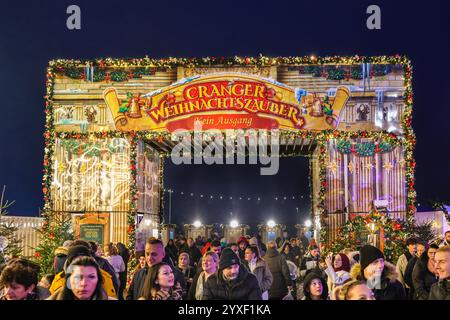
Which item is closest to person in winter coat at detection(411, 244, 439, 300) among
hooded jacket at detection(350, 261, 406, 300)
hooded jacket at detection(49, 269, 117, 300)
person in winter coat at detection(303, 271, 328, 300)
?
person in winter coat at detection(303, 271, 328, 300)

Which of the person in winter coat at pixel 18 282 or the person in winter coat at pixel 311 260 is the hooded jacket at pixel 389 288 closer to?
the person in winter coat at pixel 18 282

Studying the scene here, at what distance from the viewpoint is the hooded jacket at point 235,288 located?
5.98 m

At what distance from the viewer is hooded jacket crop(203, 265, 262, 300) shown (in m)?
5.98

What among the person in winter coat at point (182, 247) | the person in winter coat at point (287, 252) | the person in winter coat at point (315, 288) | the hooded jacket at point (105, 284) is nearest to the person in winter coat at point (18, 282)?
the hooded jacket at point (105, 284)

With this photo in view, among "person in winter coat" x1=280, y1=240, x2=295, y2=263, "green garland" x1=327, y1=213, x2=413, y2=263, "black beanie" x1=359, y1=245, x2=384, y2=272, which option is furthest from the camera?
"person in winter coat" x1=280, y1=240, x2=295, y2=263

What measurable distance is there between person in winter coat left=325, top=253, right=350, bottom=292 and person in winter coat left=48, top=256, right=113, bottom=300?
155 inches

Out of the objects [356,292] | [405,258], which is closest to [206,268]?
[356,292]

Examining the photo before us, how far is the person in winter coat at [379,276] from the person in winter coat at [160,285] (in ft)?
7.10

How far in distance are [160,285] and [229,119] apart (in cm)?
1120

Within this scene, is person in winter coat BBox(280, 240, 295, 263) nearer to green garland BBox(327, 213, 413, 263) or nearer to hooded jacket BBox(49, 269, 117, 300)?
green garland BBox(327, 213, 413, 263)

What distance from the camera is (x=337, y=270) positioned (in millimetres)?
8000

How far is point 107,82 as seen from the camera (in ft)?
56.6

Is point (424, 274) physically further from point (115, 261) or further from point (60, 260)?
point (115, 261)
